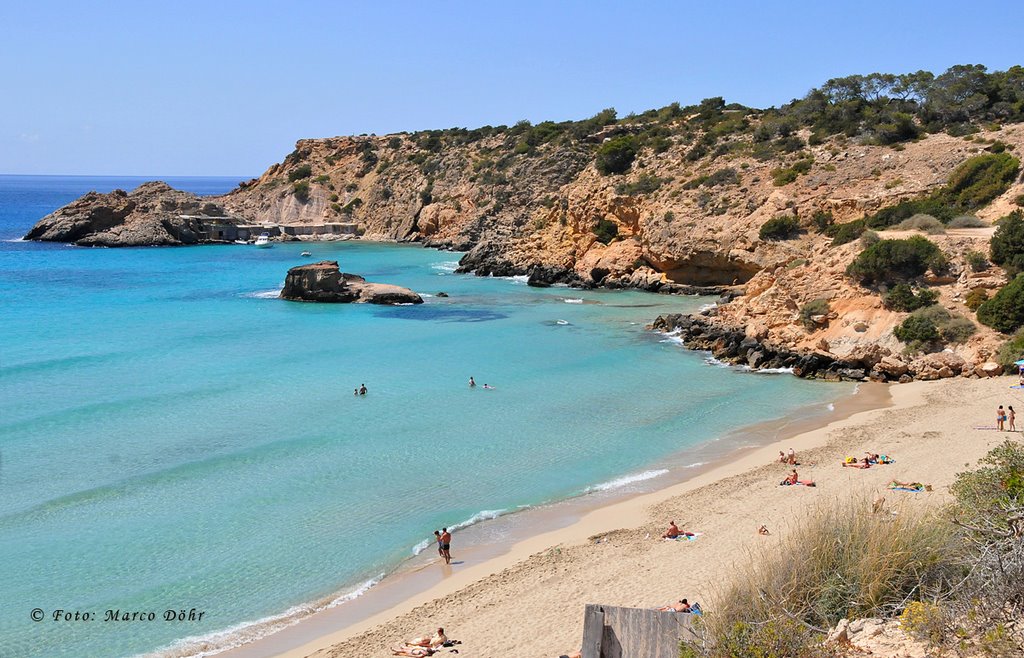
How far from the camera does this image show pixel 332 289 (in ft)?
139

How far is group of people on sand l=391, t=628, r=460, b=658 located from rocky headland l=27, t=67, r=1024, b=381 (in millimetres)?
18968

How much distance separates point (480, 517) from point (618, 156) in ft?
142

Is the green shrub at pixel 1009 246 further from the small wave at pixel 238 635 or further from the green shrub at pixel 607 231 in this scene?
the green shrub at pixel 607 231

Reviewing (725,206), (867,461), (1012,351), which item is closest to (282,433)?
(867,461)

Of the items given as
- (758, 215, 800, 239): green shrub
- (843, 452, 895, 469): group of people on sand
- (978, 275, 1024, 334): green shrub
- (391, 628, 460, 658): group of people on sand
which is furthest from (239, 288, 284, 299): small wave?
(391, 628, 460, 658): group of people on sand

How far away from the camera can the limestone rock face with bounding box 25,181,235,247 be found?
71.7m

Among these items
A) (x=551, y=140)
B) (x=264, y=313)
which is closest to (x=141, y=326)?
(x=264, y=313)

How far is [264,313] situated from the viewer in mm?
38562

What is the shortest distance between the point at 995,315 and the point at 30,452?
26009 mm

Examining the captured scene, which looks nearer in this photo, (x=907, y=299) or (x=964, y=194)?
(x=907, y=299)

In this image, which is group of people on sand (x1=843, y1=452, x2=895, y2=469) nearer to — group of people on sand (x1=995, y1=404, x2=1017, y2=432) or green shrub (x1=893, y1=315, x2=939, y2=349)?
group of people on sand (x1=995, y1=404, x2=1017, y2=432)

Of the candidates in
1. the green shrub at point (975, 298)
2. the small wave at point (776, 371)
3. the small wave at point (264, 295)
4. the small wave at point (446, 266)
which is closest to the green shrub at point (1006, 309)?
the green shrub at point (975, 298)

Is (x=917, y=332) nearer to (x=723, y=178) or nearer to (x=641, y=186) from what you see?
(x=723, y=178)

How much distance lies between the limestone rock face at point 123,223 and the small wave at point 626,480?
65101mm
